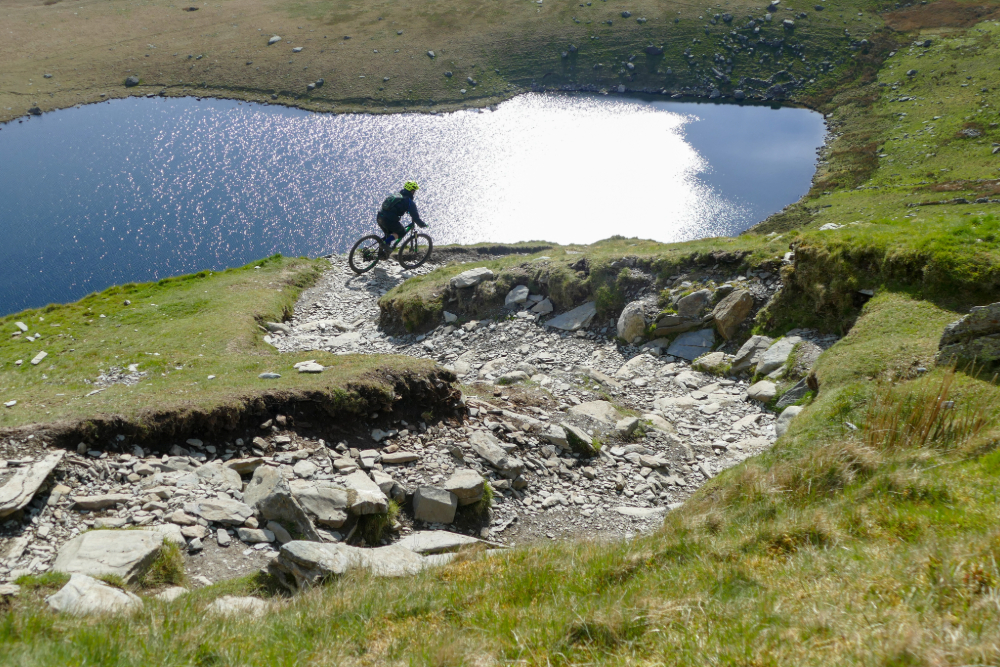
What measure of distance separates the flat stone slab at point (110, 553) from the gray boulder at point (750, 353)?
1411cm

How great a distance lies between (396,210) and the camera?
29688 mm

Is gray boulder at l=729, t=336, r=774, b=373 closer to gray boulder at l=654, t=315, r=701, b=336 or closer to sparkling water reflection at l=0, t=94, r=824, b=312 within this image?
gray boulder at l=654, t=315, r=701, b=336

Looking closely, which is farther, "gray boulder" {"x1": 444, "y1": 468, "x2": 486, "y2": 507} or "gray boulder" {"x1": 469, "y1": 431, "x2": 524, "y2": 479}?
"gray boulder" {"x1": 469, "y1": 431, "x2": 524, "y2": 479}

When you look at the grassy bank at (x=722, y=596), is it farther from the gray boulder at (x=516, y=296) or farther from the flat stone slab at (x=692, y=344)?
the gray boulder at (x=516, y=296)

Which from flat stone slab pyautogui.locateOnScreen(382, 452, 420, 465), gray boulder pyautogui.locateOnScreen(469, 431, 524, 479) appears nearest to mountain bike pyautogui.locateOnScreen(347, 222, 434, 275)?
gray boulder pyautogui.locateOnScreen(469, 431, 524, 479)

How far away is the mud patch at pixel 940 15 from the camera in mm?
81938

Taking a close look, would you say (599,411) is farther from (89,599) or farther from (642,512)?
(89,599)

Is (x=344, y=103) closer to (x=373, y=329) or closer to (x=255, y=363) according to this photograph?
(x=373, y=329)

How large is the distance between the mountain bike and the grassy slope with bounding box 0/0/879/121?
50.5 meters

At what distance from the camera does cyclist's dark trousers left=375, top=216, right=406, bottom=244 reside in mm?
29938

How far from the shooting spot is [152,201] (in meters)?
51.0

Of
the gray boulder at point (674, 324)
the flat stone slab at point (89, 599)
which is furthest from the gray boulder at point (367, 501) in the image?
the gray boulder at point (674, 324)

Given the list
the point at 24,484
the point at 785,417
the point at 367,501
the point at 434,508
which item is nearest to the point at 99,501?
the point at 24,484

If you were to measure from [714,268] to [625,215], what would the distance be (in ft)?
107
